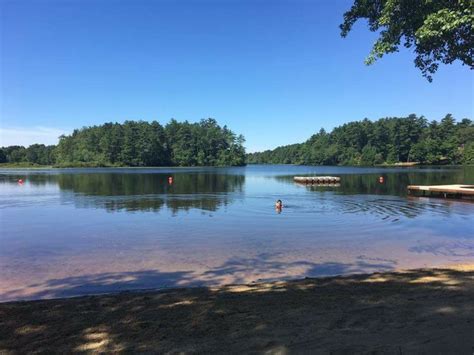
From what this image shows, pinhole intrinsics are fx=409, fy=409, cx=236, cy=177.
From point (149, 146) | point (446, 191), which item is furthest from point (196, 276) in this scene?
point (149, 146)

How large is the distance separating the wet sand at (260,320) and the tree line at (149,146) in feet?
521

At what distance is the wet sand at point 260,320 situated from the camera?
5.07 m

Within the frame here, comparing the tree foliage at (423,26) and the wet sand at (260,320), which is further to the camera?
the tree foliage at (423,26)

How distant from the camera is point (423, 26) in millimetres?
8797

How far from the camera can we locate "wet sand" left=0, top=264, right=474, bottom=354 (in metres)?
5.07

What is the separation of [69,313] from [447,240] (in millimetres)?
15126

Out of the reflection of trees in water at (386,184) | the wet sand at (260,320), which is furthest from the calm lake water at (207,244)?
the reflection of trees in water at (386,184)

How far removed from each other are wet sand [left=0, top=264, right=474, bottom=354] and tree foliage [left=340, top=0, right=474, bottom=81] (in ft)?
17.7

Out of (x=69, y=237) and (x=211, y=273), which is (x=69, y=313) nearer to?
(x=211, y=273)

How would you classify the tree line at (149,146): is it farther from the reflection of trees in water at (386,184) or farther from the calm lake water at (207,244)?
the calm lake water at (207,244)

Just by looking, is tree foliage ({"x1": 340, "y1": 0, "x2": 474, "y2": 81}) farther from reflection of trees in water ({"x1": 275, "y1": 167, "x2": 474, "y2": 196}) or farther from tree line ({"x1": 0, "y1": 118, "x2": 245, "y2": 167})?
tree line ({"x1": 0, "y1": 118, "x2": 245, "y2": 167})

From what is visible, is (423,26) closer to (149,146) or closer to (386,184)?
(386,184)

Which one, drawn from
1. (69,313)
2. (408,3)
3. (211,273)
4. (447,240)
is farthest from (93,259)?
(447,240)

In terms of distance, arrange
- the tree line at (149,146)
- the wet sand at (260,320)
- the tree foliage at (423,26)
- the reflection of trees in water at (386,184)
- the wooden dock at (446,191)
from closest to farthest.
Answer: the wet sand at (260,320) < the tree foliage at (423,26) < the wooden dock at (446,191) < the reflection of trees in water at (386,184) < the tree line at (149,146)
